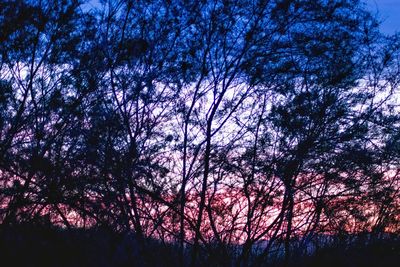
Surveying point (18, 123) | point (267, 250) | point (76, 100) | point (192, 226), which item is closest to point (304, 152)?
point (267, 250)

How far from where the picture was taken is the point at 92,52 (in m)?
10.1

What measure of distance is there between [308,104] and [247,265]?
3654 mm

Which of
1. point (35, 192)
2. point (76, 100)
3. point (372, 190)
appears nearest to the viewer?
point (35, 192)

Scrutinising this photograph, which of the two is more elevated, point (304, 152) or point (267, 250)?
point (304, 152)

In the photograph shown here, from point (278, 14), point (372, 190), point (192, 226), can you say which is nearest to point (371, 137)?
point (372, 190)

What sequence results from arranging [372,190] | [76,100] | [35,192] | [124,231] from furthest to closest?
[372,190]
[76,100]
[124,231]
[35,192]

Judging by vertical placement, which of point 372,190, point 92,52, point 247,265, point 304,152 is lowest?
point 247,265

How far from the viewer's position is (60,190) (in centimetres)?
836

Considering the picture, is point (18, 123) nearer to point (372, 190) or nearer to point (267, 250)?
point (267, 250)

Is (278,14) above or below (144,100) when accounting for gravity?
above

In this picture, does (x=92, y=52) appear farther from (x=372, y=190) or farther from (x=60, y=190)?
(x=372, y=190)

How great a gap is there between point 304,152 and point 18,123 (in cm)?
569

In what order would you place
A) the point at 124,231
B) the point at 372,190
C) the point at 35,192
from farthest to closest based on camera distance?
the point at 372,190 < the point at 124,231 < the point at 35,192

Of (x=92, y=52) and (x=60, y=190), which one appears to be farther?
(x=92, y=52)
